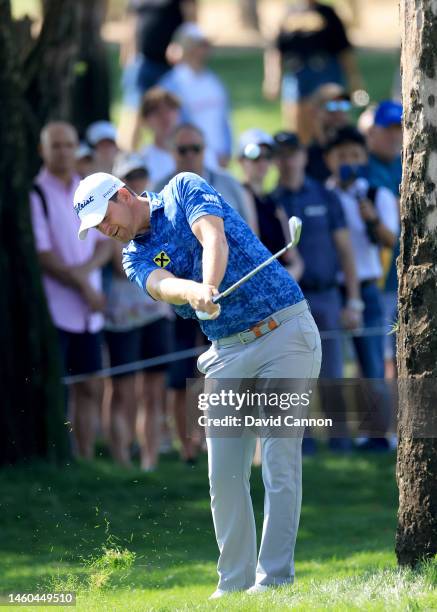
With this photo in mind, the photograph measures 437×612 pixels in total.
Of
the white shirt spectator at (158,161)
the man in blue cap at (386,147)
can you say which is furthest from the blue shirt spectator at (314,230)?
the white shirt spectator at (158,161)

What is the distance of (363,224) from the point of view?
13359 millimetres

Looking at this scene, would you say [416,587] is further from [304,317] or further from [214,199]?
[214,199]

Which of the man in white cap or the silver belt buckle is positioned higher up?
the man in white cap

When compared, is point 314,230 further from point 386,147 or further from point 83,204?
point 83,204

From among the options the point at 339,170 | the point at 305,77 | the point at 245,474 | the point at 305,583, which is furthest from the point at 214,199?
the point at 305,77

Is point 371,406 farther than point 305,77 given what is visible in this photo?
No

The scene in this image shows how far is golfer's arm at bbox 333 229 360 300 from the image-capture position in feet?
42.6

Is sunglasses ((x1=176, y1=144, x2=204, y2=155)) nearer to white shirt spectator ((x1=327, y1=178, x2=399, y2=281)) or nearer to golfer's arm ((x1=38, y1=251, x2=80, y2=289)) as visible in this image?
golfer's arm ((x1=38, y1=251, x2=80, y2=289))

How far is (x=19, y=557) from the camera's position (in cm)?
922

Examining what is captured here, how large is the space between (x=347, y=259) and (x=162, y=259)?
577 centimetres

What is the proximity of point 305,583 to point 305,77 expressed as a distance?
11.1 m

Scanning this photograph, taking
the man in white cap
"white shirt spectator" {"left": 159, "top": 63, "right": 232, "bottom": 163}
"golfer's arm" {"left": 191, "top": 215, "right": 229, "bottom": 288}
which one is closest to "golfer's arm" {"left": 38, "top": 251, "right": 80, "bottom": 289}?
the man in white cap

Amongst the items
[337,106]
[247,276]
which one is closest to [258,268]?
[247,276]

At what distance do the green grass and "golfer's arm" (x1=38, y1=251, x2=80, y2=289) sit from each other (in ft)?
4.68
